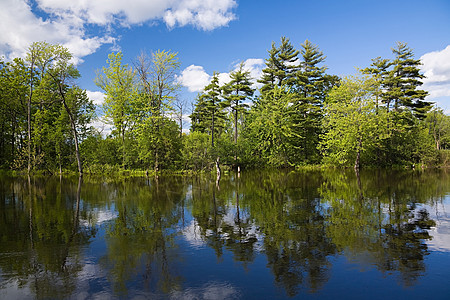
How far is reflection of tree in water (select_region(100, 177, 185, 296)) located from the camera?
582cm

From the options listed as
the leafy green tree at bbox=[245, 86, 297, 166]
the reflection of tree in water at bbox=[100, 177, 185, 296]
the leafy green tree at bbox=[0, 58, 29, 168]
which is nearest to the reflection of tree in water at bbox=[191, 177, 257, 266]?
the reflection of tree in water at bbox=[100, 177, 185, 296]

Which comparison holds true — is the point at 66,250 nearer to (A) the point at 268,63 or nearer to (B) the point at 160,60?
(B) the point at 160,60

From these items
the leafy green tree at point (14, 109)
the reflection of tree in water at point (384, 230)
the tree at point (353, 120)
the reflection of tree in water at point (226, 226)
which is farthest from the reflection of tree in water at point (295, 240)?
the leafy green tree at point (14, 109)

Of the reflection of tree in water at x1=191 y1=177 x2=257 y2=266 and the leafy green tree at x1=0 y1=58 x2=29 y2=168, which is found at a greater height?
the leafy green tree at x1=0 y1=58 x2=29 y2=168

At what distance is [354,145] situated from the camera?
3716cm

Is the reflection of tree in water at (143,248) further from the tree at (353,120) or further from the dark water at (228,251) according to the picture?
the tree at (353,120)

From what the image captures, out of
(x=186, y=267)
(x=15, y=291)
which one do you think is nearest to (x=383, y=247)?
(x=186, y=267)

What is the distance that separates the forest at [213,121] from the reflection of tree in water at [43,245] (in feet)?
63.0

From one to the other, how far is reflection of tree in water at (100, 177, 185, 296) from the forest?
20371mm

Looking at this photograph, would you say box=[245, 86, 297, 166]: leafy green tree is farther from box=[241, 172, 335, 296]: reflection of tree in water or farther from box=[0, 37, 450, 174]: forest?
box=[241, 172, 335, 296]: reflection of tree in water

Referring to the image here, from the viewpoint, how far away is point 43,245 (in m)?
7.98

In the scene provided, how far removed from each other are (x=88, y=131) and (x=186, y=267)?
37488mm

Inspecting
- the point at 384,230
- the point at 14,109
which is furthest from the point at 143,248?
the point at 14,109

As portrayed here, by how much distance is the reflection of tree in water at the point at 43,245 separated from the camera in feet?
19.0
